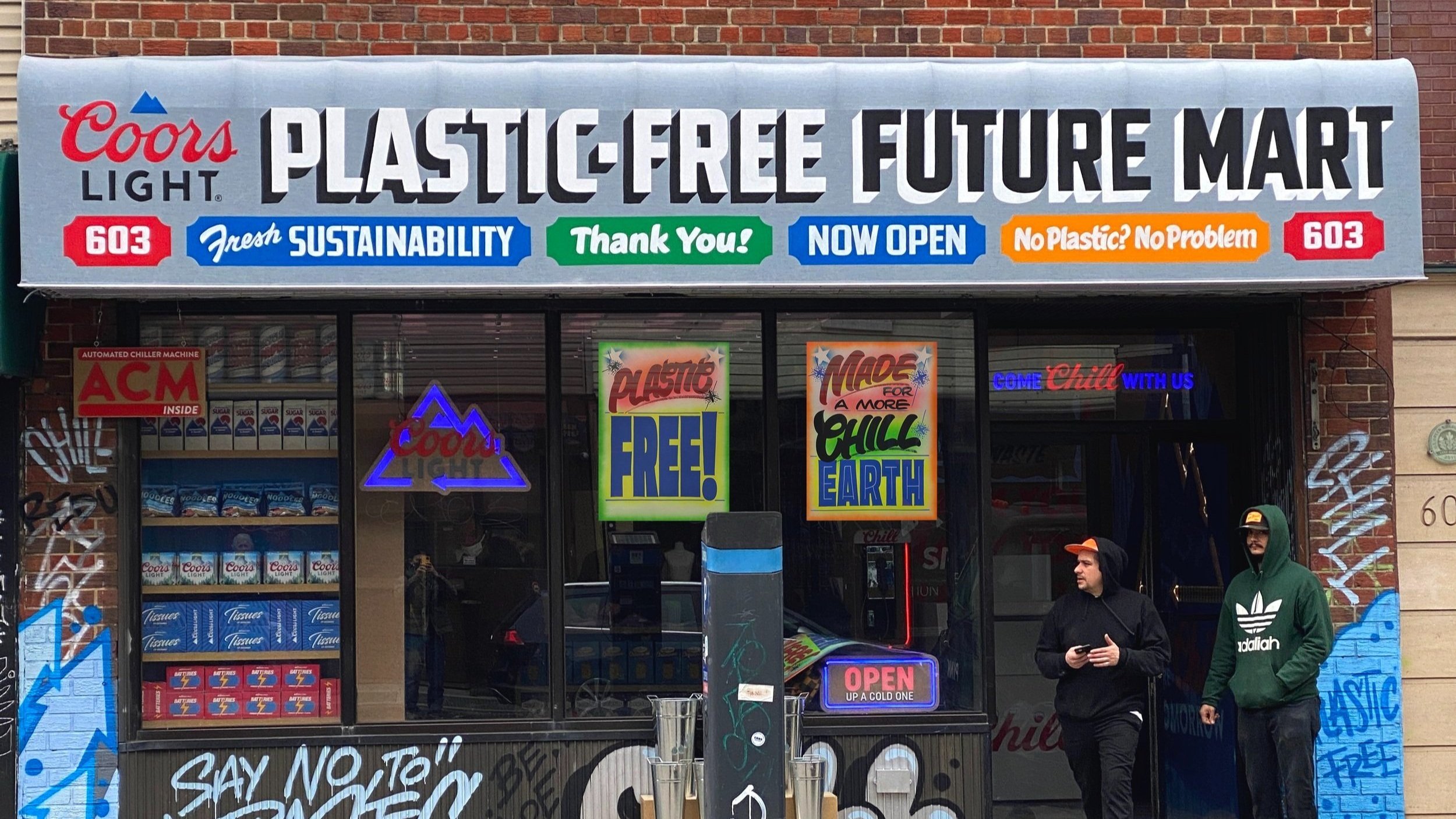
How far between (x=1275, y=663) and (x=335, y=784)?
4519 mm

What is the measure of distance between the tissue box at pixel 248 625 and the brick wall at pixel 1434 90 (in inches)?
244

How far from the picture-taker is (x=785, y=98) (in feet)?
23.3

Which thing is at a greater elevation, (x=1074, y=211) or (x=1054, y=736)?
(x=1074, y=211)

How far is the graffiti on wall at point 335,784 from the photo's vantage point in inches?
298

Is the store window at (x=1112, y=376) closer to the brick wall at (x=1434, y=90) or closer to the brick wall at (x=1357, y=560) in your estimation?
the brick wall at (x=1357, y=560)

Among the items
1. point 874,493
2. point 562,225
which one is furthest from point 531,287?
point 874,493

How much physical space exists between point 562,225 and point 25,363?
262cm

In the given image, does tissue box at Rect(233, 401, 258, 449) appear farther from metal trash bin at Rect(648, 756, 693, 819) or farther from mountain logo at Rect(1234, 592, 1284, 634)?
mountain logo at Rect(1234, 592, 1284, 634)

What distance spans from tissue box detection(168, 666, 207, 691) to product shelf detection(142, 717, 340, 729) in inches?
6.3

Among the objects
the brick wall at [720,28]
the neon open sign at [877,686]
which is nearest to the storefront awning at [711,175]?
the brick wall at [720,28]

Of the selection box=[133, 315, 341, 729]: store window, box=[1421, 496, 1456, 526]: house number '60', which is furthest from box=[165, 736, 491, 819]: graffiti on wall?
box=[1421, 496, 1456, 526]: house number '60'

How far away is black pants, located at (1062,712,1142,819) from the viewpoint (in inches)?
296

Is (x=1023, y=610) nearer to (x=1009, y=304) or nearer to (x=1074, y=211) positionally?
(x=1009, y=304)

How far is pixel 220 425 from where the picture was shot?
7852 millimetres
